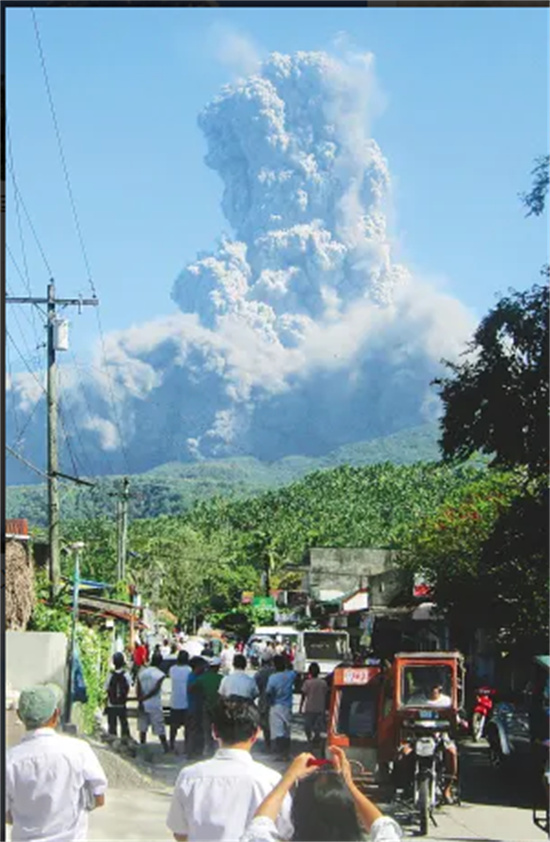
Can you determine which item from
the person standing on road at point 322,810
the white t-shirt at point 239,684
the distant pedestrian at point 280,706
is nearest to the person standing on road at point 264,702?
the distant pedestrian at point 280,706

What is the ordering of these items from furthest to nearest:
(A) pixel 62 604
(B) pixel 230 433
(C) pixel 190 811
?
(B) pixel 230 433 < (A) pixel 62 604 < (C) pixel 190 811

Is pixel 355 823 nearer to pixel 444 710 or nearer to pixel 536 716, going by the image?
pixel 444 710

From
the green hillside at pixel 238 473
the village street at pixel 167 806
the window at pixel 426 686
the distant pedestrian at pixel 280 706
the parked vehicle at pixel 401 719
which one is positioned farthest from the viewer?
the green hillside at pixel 238 473

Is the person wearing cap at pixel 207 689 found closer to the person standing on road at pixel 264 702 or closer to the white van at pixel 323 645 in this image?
the person standing on road at pixel 264 702

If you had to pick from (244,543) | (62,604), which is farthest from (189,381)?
(62,604)

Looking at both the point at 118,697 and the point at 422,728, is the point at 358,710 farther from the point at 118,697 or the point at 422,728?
the point at 118,697

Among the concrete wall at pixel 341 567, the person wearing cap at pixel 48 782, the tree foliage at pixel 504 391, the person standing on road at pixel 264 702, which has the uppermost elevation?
the tree foliage at pixel 504 391

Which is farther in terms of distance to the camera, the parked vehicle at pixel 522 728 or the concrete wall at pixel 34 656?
the concrete wall at pixel 34 656

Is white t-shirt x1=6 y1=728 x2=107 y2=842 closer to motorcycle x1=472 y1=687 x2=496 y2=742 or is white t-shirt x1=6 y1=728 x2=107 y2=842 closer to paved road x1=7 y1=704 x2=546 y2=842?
paved road x1=7 y1=704 x2=546 y2=842
